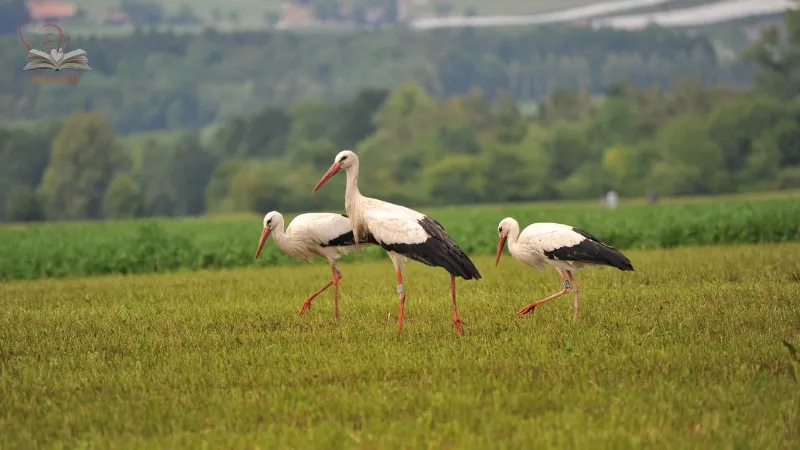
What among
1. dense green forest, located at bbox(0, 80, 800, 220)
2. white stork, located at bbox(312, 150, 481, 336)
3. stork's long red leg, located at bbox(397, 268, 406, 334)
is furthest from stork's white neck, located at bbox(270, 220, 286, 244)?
dense green forest, located at bbox(0, 80, 800, 220)

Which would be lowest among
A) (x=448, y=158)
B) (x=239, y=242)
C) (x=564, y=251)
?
(x=448, y=158)

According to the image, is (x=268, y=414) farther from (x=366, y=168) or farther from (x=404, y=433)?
(x=366, y=168)

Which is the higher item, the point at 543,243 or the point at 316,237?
the point at 543,243

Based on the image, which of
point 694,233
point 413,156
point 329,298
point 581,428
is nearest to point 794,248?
point 694,233

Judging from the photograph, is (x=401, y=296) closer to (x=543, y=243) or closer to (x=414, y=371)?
(x=543, y=243)

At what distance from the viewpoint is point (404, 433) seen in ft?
29.2

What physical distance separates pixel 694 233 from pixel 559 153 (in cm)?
11553

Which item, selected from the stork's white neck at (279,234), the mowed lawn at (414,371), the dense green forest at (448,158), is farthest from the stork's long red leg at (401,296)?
the dense green forest at (448,158)

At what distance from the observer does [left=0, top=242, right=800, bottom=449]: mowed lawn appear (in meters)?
8.98

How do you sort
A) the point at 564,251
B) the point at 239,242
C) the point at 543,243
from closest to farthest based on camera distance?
the point at 564,251 < the point at 543,243 < the point at 239,242

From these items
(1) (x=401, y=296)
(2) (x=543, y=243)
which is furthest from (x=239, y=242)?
(1) (x=401, y=296)

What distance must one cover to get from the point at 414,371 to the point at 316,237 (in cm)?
585

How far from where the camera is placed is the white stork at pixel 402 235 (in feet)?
44.0

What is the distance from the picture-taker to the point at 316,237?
16.8m
